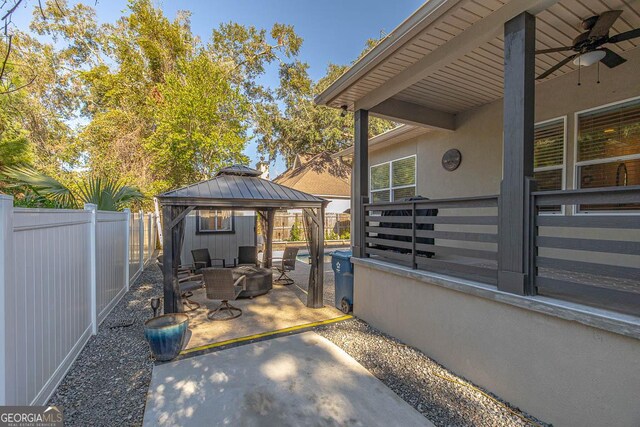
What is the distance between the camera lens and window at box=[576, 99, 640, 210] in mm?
4074

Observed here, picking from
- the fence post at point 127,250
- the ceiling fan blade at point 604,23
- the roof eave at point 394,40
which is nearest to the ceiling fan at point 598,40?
the ceiling fan blade at point 604,23

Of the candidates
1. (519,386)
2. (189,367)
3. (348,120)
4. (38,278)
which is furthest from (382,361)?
(348,120)

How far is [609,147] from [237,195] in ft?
19.8

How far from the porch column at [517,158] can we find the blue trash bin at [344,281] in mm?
2944

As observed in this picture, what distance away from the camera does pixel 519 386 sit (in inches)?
111

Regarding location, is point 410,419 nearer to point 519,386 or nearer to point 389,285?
point 519,386

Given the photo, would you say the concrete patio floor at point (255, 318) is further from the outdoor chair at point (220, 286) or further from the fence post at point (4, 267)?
the fence post at point (4, 267)

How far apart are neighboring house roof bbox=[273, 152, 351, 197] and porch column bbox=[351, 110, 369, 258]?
12.8m

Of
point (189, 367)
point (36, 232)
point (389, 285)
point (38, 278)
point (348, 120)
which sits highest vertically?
point (348, 120)

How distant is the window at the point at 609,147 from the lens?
13.4ft

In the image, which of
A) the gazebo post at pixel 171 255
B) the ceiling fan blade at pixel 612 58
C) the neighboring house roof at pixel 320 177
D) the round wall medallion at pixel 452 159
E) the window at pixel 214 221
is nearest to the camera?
the ceiling fan blade at pixel 612 58

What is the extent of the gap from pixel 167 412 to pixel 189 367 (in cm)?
84

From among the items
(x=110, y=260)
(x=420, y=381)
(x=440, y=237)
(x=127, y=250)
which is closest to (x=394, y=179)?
(x=440, y=237)

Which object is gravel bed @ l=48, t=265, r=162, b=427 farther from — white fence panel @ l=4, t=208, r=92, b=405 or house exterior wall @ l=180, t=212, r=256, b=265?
house exterior wall @ l=180, t=212, r=256, b=265
